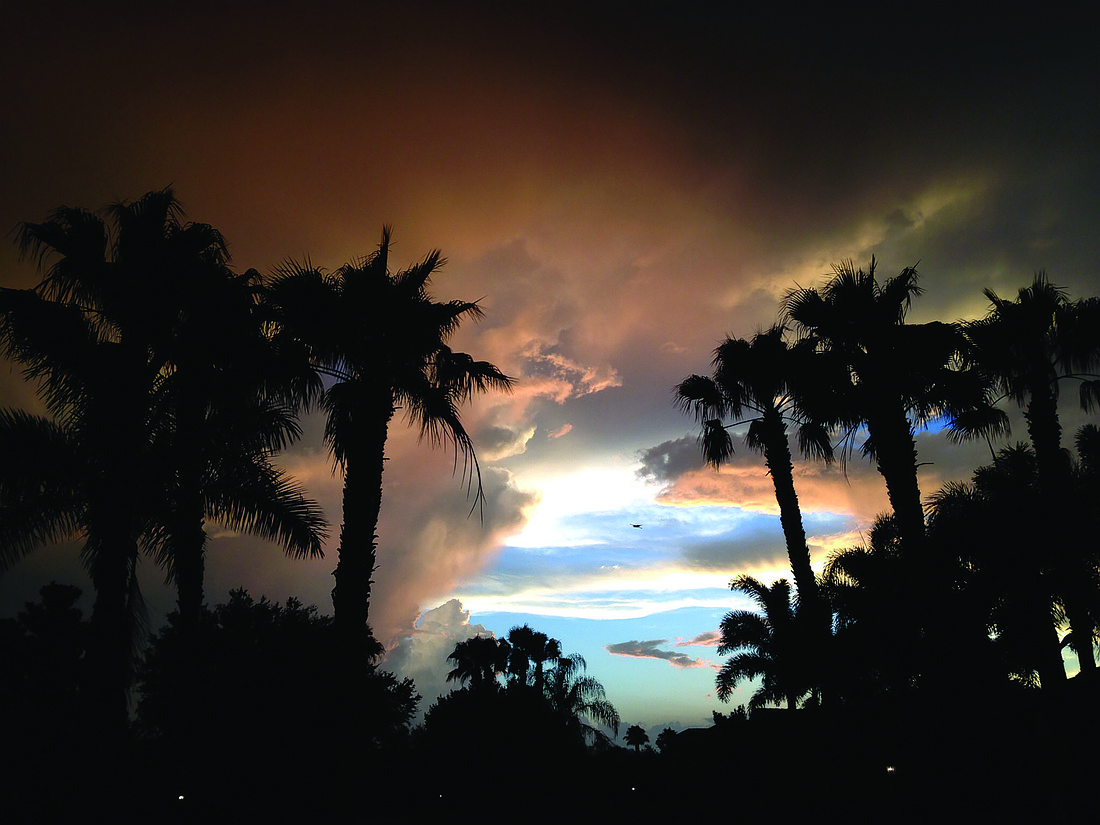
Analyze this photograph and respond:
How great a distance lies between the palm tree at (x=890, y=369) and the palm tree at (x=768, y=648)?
9859 millimetres

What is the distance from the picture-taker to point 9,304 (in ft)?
30.4

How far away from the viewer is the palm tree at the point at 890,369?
1373 cm

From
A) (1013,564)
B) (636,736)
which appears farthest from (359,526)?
(636,736)

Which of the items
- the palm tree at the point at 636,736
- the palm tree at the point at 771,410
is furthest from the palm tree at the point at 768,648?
the palm tree at the point at 636,736

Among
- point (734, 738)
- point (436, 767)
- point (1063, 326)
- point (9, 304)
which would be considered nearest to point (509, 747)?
point (436, 767)

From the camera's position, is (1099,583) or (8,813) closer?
(8,813)

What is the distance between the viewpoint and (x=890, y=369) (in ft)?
46.5

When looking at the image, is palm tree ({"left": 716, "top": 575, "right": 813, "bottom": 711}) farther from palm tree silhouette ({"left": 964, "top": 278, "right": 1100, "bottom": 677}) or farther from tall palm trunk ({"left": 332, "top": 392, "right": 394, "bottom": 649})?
tall palm trunk ({"left": 332, "top": 392, "right": 394, "bottom": 649})

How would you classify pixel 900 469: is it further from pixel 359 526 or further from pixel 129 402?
pixel 129 402

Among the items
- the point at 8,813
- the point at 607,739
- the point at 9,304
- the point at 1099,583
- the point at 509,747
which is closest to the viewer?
the point at 8,813

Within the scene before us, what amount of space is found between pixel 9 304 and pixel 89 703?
6.17 metres

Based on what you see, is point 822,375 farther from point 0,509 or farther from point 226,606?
point 226,606

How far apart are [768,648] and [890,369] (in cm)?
2088

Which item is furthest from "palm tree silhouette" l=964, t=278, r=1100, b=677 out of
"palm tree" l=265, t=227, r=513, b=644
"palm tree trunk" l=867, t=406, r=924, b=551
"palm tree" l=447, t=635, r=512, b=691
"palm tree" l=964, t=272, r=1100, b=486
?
"palm tree" l=447, t=635, r=512, b=691
